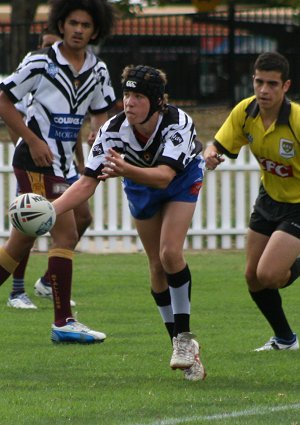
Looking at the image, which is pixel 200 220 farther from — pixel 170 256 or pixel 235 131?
pixel 170 256

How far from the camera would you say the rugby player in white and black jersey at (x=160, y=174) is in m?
7.31

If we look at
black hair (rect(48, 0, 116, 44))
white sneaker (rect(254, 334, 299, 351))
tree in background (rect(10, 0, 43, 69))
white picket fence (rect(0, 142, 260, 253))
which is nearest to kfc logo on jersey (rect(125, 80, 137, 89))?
black hair (rect(48, 0, 116, 44))

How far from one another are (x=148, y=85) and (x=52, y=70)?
1.80 meters

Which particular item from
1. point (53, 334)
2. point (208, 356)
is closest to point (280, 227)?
point (208, 356)

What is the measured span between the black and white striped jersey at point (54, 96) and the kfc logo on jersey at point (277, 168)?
151 centimetres

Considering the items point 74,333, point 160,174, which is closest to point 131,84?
point 160,174

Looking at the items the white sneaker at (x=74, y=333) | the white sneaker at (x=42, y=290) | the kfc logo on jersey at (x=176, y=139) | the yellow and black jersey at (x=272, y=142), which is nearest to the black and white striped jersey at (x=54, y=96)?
the white sneaker at (x=74, y=333)

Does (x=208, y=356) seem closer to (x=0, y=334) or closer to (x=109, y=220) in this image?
(x=0, y=334)

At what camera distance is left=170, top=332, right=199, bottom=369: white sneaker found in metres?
7.39

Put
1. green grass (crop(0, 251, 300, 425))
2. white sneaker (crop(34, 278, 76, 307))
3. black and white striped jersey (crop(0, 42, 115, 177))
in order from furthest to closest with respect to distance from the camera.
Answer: white sneaker (crop(34, 278, 76, 307)), black and white striped jersey (crop(0, 42, 115, 177)), green grass (crop(0, 251, 300, 425))

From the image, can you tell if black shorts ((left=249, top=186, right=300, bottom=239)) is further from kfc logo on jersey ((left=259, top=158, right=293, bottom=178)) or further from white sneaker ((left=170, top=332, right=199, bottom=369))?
white sneaker ((left=170, top=332, right=199, bottom=369))

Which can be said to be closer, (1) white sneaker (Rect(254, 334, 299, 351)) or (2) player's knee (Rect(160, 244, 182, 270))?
(2) player's knee (Rect(160, 244, 182, 270))

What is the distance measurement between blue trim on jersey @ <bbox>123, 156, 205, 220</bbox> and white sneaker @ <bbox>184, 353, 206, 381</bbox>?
2.97 ft

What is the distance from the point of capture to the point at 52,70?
29.5 ft
